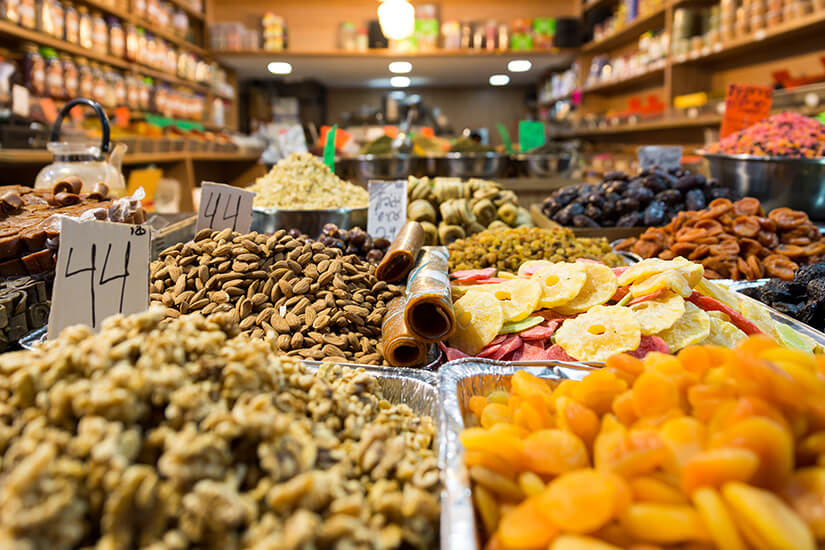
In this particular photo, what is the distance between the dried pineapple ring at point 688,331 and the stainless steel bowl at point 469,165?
219cm

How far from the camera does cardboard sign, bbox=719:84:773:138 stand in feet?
8.42

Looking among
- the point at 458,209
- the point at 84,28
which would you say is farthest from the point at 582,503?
the point at 84,28

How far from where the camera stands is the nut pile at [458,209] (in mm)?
2012

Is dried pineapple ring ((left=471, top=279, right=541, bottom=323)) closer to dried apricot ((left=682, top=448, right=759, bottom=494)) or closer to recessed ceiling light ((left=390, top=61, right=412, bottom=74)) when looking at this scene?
dried apricot ((left=682, top=448, right=759, bottom=494))

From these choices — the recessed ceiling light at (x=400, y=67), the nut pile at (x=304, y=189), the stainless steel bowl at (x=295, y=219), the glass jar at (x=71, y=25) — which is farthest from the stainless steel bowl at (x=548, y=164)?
the recessed ceiling light at (x=400, y=67)

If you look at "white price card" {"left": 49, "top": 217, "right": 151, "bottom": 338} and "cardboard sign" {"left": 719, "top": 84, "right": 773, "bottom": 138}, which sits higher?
"cardboard sign" {"left": 719, "top": 84, "right": 773, "bottom": 138}

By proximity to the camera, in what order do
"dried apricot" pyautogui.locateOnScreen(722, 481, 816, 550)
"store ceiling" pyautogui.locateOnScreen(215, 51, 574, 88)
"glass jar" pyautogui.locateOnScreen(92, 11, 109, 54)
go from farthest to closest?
1. "store ceiling" pyautogui.locateOnScreen(215, 51, 574, 88)
2. "glass jar" pyautogui.locateOnScreen(92, 11, 109, 54)
3. "dried apricot" pyautogui.locateOnScreen(722, 481, 816, 550)

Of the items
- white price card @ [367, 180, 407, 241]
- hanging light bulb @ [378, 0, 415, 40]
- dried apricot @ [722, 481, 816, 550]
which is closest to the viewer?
dried apricot @ [722, 481, 816, 550]

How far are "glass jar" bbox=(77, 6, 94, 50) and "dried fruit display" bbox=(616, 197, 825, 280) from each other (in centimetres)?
361

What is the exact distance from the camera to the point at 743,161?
6.93 feet

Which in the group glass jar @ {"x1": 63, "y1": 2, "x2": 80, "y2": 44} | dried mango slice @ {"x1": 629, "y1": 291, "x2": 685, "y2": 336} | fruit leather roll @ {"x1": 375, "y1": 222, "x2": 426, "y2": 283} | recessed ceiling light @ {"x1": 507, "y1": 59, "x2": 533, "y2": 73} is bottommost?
dried mango slice @ {"x1": 629, "y1": 291, "x2": 685, "y2": 336}

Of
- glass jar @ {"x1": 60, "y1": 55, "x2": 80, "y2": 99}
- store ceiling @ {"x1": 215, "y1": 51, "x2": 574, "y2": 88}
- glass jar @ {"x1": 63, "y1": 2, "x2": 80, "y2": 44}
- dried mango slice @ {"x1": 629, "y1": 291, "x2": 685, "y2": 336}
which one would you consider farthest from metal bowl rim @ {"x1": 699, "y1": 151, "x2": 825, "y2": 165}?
store ceiling @ {"x1": 215, "y1": 51, "x2": 574, "y2": 88}

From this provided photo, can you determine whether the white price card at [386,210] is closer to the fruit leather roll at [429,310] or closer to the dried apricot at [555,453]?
the fruit leather roll at [429,310]

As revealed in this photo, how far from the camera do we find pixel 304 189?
1.96 m
